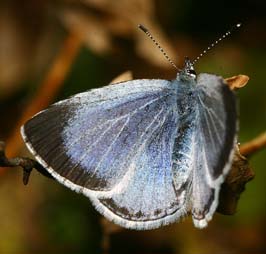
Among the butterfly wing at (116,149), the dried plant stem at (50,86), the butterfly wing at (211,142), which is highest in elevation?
the butterfly wing at (211,142)

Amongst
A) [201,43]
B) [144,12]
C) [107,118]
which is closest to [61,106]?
[107,118]

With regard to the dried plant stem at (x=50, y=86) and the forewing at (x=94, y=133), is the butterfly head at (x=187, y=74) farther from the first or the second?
the dried plant stem at (x=50, y=86)

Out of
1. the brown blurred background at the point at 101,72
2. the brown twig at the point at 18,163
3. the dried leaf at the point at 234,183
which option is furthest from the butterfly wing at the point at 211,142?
the brown blurred background at the point at 101,72

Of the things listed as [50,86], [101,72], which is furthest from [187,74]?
[101,72]

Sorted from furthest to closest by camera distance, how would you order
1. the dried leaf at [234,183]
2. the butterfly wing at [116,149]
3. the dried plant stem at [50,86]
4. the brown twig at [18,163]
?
the dried plant stem at [50,86]
the butterfly wing at [116,149]
the dried leaf at [234,183]
the brown twig at [18,163]

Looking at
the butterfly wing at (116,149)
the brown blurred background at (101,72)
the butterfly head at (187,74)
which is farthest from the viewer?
the brown blurred background at (101,72)

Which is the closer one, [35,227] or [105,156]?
[105,156]

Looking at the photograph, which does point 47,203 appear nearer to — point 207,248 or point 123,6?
point 207,248

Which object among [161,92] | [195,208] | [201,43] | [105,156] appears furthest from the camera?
[201,43]
